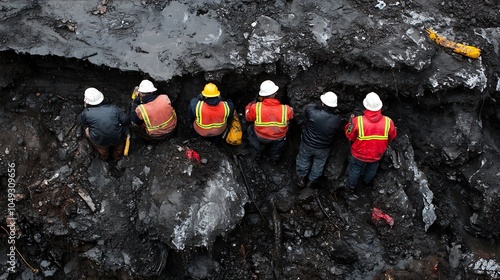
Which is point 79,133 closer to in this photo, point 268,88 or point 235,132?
point 235,132

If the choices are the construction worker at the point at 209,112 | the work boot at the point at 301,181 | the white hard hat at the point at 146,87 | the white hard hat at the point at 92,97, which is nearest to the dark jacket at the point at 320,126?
A: the work boot at the point at 301,181

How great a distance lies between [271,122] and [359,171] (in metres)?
1.47

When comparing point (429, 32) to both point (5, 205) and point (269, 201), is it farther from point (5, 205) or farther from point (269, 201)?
point (5, 205)

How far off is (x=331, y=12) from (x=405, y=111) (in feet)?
6.19

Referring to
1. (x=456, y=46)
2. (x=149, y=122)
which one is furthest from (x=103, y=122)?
(x=456, y=46)

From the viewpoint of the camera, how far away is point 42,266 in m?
6.80

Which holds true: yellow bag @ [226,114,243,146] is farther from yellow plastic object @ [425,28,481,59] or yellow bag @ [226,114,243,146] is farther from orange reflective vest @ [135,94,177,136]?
yellow plastic object @ [425,28,481,59]

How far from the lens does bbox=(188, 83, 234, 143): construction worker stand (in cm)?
599

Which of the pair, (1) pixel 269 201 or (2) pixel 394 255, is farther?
(1) pixel 269 201

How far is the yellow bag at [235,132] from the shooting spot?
6.67 meters

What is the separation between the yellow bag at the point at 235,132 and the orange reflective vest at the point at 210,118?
0.29m

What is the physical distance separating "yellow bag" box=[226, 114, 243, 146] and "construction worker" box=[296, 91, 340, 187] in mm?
941

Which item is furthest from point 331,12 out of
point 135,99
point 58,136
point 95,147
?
point 58,136

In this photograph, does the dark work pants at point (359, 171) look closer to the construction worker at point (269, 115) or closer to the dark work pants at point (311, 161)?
the dark work pants at point (311, 161)
